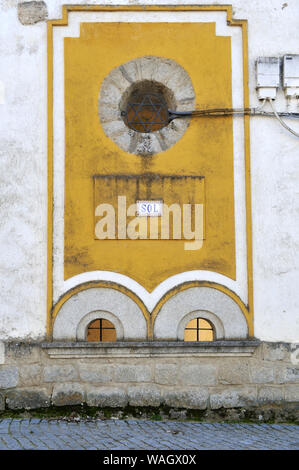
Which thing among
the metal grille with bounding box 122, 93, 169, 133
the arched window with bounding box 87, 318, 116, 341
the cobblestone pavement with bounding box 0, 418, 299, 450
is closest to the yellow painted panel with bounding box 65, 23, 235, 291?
the metal grille with bounding box 122, 93, 169, 133

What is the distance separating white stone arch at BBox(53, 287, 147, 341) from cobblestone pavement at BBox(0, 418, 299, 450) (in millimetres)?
995

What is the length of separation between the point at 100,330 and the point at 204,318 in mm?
1395

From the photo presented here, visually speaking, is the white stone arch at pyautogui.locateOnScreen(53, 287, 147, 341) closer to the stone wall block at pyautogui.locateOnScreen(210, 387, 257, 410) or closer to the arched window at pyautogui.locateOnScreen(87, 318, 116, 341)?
the arched window at pyautogui.locateOnScreen(87, 318, 116, 341)

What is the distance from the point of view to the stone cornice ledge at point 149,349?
23.0 ft

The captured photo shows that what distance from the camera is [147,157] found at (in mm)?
7312

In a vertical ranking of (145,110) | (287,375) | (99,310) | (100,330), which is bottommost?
(287,375)

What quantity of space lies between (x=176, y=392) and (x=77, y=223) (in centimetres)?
233

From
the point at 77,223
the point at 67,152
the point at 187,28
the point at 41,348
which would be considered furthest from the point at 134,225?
the point at 187,28

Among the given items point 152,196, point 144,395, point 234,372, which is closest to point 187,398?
point 144,395

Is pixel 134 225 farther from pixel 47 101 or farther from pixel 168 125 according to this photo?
pixel 47 101

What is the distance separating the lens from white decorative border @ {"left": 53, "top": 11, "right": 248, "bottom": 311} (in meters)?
7.15

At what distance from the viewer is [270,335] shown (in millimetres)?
7145

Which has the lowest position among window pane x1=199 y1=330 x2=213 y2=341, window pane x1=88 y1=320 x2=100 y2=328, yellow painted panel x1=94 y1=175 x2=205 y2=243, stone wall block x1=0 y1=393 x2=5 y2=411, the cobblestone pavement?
the cobblestone pavement

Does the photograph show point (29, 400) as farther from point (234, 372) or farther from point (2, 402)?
point (234, 372)
